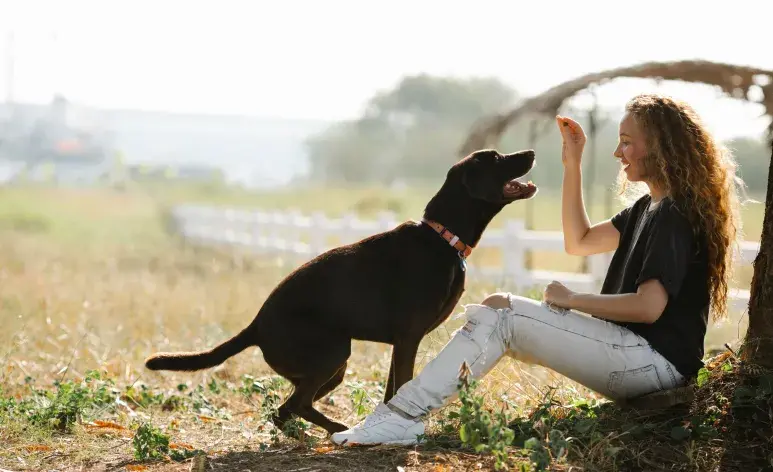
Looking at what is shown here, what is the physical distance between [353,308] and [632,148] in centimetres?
138

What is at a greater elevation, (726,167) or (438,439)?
(726,167)

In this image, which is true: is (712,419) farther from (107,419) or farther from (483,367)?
(107,419)

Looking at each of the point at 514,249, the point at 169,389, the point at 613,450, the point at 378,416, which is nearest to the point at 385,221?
the point at 514,249

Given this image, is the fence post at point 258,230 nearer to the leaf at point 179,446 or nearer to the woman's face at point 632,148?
the leaf at point 179,446

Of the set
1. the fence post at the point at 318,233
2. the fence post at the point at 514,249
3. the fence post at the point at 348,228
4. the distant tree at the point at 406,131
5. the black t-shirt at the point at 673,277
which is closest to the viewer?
the black t-shirt at the point at 673,277

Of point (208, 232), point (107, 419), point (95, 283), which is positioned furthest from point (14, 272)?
point (208, 232)

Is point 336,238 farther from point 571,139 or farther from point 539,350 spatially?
point 539,350

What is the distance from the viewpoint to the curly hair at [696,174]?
375 cm

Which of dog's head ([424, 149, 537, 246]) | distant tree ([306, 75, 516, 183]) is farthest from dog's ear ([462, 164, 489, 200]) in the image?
distant tree ([306, 75, 516, 183])

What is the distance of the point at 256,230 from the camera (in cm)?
1780

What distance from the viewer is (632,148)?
3916mm

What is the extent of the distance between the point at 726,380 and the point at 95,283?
810 centimetres

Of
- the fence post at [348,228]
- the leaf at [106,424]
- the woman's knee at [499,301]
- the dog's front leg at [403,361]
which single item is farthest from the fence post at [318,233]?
the woman's knee at [499,301]

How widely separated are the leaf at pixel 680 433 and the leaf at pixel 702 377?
10.1 inches
